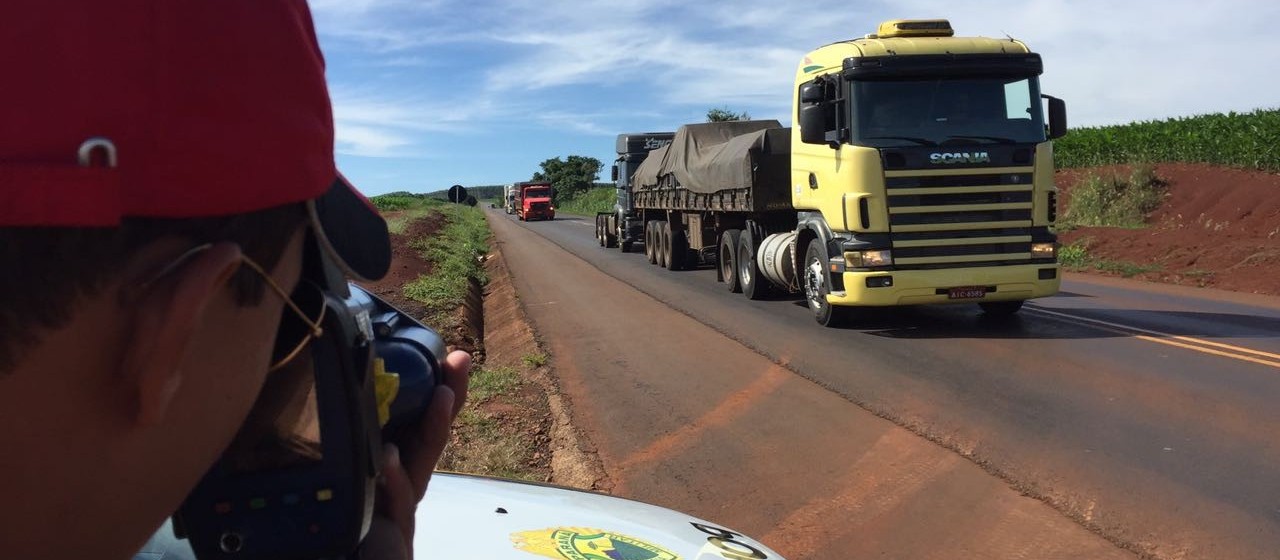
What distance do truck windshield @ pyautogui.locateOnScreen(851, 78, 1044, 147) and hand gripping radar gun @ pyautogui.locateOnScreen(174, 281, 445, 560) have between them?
8985 millimetres

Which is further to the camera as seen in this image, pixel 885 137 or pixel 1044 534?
pixel 885 137

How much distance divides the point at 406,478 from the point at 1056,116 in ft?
32.1

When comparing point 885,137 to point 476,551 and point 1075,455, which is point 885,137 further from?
point 476,551

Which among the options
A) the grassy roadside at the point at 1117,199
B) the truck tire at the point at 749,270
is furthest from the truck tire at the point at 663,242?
the grassy roadside at the point at 1117,199

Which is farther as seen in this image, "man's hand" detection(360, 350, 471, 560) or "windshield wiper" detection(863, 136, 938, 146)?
"windshield wiper" detection(863, 136, 938, 146)

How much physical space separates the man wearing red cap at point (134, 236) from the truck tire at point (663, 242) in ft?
61.4

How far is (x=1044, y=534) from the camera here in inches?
170

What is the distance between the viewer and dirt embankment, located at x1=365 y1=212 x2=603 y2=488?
5.69 metres

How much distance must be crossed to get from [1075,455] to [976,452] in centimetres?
53

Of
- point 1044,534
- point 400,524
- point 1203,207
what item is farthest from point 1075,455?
point 1203,207

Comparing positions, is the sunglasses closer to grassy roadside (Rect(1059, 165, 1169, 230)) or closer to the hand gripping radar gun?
the hand gripping radar gun

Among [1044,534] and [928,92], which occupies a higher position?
[928,92]

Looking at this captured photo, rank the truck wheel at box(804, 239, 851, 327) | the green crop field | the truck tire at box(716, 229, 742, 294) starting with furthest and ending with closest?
the green crop field
the truck tire at box(716, 229, 742, 294)
the truck wheel at box(804, 239, 851, 327)

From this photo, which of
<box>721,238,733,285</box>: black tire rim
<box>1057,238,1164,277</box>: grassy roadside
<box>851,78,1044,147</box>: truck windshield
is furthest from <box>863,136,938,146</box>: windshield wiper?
<box>1057,238,1164,277</box>: grassy roadside
